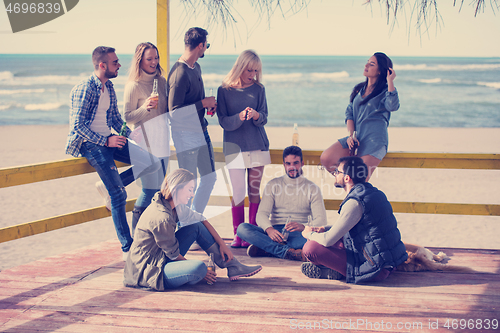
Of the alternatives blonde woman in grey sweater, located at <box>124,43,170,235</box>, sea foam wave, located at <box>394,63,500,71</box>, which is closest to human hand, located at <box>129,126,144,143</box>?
blonde woman in grey sweater, located at <box>124,43,170,235</box>

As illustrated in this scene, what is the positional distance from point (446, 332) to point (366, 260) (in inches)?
30.2

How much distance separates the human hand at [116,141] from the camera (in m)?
3.42

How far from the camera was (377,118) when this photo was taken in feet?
12.4

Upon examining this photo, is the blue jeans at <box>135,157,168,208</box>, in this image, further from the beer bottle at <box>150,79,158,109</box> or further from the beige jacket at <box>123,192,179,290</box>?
the beige jacket at <box>123,192,179,290</box>

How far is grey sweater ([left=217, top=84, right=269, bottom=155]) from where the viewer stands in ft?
12.6

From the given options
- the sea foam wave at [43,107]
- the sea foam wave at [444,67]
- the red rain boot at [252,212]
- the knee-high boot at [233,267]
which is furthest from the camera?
the sea foam wave at [444,67]

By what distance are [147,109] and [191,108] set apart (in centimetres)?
35

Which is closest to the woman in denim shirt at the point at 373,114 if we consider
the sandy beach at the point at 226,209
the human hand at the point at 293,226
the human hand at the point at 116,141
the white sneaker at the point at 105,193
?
the human hand at the point at 293,226

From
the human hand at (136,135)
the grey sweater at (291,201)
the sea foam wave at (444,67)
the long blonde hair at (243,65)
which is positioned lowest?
the grey sweater at (291,201)

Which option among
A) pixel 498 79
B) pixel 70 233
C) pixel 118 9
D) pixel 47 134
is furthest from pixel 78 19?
pixel 70 233

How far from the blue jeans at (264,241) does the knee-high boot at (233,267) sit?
1.38 ft

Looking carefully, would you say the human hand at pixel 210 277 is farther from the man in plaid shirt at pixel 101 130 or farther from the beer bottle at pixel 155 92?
the beer bottle at pixel 155 92

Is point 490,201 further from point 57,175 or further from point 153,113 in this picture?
point 57,175

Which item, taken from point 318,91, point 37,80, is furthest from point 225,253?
point 37,80
